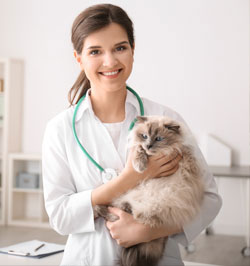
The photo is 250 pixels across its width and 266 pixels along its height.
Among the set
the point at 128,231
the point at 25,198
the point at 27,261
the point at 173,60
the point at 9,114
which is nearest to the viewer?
the point at 128,231

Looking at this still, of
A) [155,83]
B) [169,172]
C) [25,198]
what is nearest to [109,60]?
[169,172]

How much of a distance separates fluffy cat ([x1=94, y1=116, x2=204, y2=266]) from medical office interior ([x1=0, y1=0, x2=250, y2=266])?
10.8 ft

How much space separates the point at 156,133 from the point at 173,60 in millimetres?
3959

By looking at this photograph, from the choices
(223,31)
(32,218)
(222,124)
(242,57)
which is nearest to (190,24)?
(223,31)

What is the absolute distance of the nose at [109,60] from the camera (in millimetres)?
1565

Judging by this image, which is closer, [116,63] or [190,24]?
[116,63]

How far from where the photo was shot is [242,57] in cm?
518

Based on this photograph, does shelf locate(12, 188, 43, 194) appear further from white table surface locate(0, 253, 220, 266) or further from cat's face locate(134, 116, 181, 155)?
cat's face locate(134, 116, 181, 155)

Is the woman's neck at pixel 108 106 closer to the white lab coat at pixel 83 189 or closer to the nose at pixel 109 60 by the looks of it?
the white lab coat at pixel 83 189

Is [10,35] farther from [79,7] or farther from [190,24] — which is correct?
[190,24]

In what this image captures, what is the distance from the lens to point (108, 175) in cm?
159

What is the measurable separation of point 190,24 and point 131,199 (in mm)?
4276

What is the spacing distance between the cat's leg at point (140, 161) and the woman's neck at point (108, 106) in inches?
9.7

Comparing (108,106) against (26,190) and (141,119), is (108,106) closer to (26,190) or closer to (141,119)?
(141,119)
